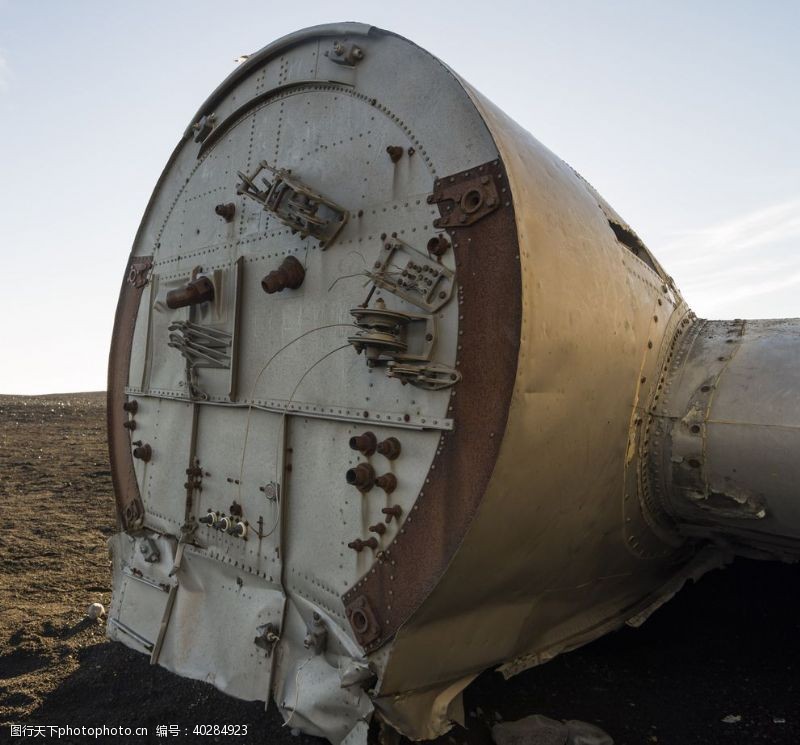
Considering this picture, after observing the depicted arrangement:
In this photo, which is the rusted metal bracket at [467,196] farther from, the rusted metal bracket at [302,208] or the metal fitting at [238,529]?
the metal fitting at [238,529]

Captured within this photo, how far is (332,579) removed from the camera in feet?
12.2

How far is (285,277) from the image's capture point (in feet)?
13.1

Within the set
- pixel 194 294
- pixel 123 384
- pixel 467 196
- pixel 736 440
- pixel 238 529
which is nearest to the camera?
pixel 467 196

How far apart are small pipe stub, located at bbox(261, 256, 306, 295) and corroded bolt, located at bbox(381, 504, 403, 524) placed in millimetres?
1534

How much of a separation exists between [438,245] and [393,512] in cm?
140

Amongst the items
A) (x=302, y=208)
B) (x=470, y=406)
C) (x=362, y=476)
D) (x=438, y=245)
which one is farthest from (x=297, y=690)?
(x=302, y=208)

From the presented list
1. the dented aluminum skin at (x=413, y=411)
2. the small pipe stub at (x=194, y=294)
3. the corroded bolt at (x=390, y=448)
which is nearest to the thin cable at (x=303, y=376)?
the dented aluminum skin at (x=413, y=411)

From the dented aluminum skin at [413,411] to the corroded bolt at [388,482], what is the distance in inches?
0.4

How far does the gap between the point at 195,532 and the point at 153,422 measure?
1.11 metres

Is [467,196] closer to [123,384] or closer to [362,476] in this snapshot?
[362,476]

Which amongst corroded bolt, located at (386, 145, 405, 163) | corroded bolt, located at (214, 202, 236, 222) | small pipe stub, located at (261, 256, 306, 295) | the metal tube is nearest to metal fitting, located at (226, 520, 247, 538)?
small pipe stub, located at (261, 256, 306, 295)

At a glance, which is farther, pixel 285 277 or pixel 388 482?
pixel 285 277

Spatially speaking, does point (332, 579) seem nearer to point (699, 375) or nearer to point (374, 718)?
point (374, 718)

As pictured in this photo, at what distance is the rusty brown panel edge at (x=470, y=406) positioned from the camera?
118 inches
